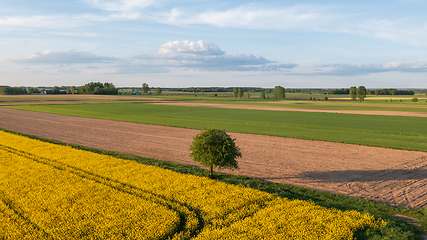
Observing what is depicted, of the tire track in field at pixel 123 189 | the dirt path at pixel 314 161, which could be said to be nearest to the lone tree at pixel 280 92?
the dirt path at pixel 314 161

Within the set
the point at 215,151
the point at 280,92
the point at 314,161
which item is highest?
the point at 280,92

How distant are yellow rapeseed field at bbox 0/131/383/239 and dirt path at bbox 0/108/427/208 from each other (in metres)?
4.14

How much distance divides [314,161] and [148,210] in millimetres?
13788

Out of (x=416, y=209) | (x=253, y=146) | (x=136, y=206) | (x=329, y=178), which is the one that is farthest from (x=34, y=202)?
(x=253, y=146)

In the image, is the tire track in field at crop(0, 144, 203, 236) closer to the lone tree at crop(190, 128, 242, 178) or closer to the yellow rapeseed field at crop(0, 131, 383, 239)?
the yellow rapeseed field at crop(0, 131, 383, 239)

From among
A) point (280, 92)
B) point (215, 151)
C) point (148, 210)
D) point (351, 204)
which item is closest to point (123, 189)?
point (148, 210)

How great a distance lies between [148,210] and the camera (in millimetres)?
11984

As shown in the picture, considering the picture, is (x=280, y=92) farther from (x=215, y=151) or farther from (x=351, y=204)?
(x=351, y=204)

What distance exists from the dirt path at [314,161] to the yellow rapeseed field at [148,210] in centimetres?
414

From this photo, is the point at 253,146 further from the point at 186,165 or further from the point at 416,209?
the point at 416,209

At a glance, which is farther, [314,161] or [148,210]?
[314,161]

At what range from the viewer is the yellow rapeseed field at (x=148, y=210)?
10203mm

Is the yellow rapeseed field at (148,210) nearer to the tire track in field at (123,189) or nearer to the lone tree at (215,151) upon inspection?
the tire track in field at (123,189)

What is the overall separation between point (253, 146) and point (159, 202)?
15572 mm
